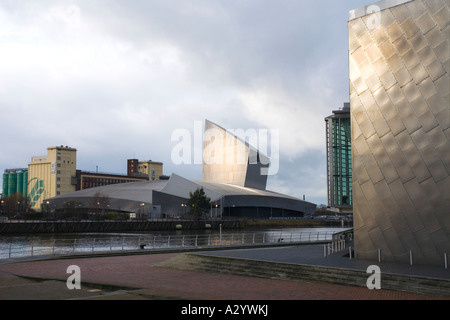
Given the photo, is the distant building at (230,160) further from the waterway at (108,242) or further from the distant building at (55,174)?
the distant building at (55,174)

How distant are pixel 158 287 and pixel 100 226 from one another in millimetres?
54137

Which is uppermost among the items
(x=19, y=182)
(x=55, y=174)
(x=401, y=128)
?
(x=55, y=174)

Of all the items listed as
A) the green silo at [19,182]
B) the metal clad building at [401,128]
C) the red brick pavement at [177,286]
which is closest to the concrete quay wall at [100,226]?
the red brick pavement at [177,286]

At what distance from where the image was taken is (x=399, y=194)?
1867 centimetres

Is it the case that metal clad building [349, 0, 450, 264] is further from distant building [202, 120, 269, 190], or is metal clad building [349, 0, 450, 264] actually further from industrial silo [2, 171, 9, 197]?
industrial silo [2, 171, 9, 197]

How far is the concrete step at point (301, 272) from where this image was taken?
43.1 feet

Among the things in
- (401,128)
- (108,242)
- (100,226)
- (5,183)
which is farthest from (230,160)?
(5,183)

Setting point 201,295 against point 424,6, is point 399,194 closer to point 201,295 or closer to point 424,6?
point 424,6

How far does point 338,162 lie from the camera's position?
90.4m

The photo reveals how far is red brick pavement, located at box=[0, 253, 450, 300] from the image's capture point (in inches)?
488

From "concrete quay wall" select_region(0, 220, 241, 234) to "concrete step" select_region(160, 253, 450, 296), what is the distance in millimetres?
43753

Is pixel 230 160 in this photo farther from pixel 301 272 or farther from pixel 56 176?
pixel 301 272
